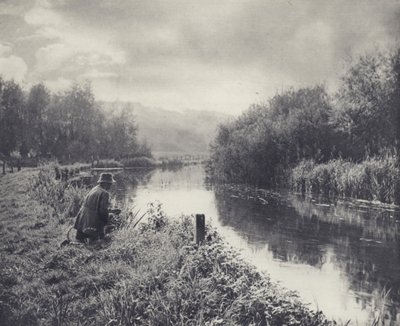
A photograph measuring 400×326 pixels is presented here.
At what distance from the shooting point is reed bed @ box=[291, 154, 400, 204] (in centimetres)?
1783

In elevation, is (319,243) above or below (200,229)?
below

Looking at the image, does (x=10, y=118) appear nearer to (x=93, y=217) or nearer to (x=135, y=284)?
(x=93, y=217)

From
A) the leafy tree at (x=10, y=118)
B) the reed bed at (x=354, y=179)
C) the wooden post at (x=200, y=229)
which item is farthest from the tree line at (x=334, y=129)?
the leafy tree at (x=10, y=118)

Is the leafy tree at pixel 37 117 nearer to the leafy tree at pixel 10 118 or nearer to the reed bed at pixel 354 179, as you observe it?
the leafy tree at pixel 10 118

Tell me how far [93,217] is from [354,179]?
15.4 m

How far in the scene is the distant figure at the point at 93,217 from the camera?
8.17 metres

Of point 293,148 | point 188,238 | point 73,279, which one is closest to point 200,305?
point 73,279

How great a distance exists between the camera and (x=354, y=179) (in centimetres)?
1992

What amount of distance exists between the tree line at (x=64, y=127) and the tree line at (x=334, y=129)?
80.2 feet

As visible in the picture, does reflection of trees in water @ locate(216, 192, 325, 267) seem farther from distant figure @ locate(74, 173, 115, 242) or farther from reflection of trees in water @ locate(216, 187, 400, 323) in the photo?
distant figure @ locate(74, 173, 115, 242)

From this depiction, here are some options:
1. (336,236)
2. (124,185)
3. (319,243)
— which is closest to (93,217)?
(319,243)

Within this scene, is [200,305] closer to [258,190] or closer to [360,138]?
[258,190]

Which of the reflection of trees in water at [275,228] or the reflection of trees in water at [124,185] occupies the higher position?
the reflection of trees in water at [124,185]

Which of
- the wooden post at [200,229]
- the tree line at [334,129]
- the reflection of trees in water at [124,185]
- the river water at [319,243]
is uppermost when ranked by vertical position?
the tree line at [334,129]
